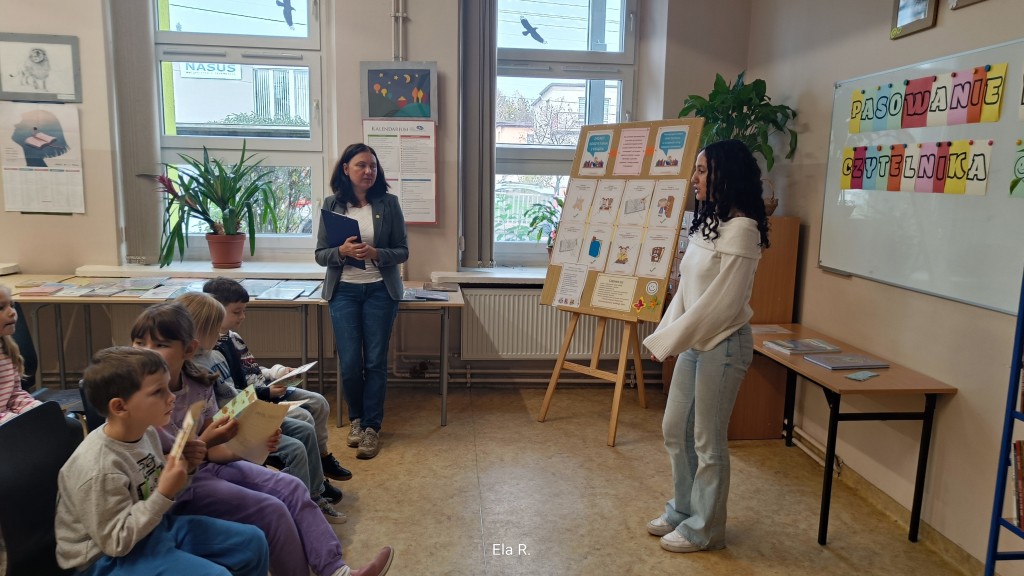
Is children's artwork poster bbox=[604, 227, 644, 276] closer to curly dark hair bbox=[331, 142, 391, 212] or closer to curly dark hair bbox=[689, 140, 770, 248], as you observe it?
curly dark hair bbox=[689, 140, 770, 248]

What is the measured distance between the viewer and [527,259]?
4.80 metres

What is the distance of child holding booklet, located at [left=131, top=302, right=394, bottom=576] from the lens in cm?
189

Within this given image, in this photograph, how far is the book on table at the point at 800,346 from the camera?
9.80 ft

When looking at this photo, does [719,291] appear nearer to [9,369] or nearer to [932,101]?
[932,101]

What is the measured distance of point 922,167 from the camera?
2.67 metres

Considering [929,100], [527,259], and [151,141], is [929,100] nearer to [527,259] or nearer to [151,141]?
[527,259]

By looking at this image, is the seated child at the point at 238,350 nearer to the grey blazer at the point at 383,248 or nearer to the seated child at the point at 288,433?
the seated child at the point at 288,433

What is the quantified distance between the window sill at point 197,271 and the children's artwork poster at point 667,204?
2042 millimetres

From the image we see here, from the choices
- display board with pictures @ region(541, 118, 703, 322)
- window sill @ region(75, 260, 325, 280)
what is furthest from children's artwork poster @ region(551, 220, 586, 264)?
window sill @ region(75, 260, 325, 280)

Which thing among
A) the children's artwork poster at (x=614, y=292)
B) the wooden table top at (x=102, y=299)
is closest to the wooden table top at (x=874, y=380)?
the children's artwork poster at (x=614, y=292)

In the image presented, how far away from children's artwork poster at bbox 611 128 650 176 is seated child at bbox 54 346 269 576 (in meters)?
2.65

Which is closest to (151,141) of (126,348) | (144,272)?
(144,272)

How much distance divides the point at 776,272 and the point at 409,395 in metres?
2.31

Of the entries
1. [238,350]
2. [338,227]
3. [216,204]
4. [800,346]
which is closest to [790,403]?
[800,346]
